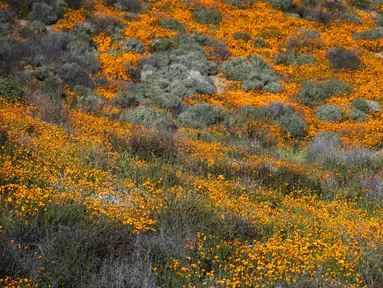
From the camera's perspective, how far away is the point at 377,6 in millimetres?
30625

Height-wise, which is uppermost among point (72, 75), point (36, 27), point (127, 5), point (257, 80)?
point (127, 5)

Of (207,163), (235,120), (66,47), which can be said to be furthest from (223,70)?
(207,163)

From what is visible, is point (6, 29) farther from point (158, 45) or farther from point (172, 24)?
point (172, 24)

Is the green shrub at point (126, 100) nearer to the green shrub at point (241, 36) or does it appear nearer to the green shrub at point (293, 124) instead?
the green shrub at point (293, 124)

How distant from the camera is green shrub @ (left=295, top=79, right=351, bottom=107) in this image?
18.3m

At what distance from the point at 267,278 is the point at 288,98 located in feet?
47.6

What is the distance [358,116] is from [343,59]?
5755 millimetres

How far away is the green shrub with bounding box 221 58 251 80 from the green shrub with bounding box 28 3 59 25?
9539 millimetres

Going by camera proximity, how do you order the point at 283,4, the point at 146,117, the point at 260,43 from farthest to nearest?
the point at 283,4 < the point at 260,43 < the point at 146,117

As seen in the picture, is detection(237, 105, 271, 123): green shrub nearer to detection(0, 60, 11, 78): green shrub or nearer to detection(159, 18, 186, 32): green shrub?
detection(159, 18, 186, 32): green shrub

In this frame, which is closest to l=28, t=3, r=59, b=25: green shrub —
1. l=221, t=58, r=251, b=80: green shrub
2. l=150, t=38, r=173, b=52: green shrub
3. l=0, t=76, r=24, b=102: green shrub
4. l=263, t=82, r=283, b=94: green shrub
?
l=150, t=38, r=173, b=52: green shrub

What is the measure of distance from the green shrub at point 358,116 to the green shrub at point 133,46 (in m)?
10.8

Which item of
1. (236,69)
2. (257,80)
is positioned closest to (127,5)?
(236,69)

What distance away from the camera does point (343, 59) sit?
21.6 metres
